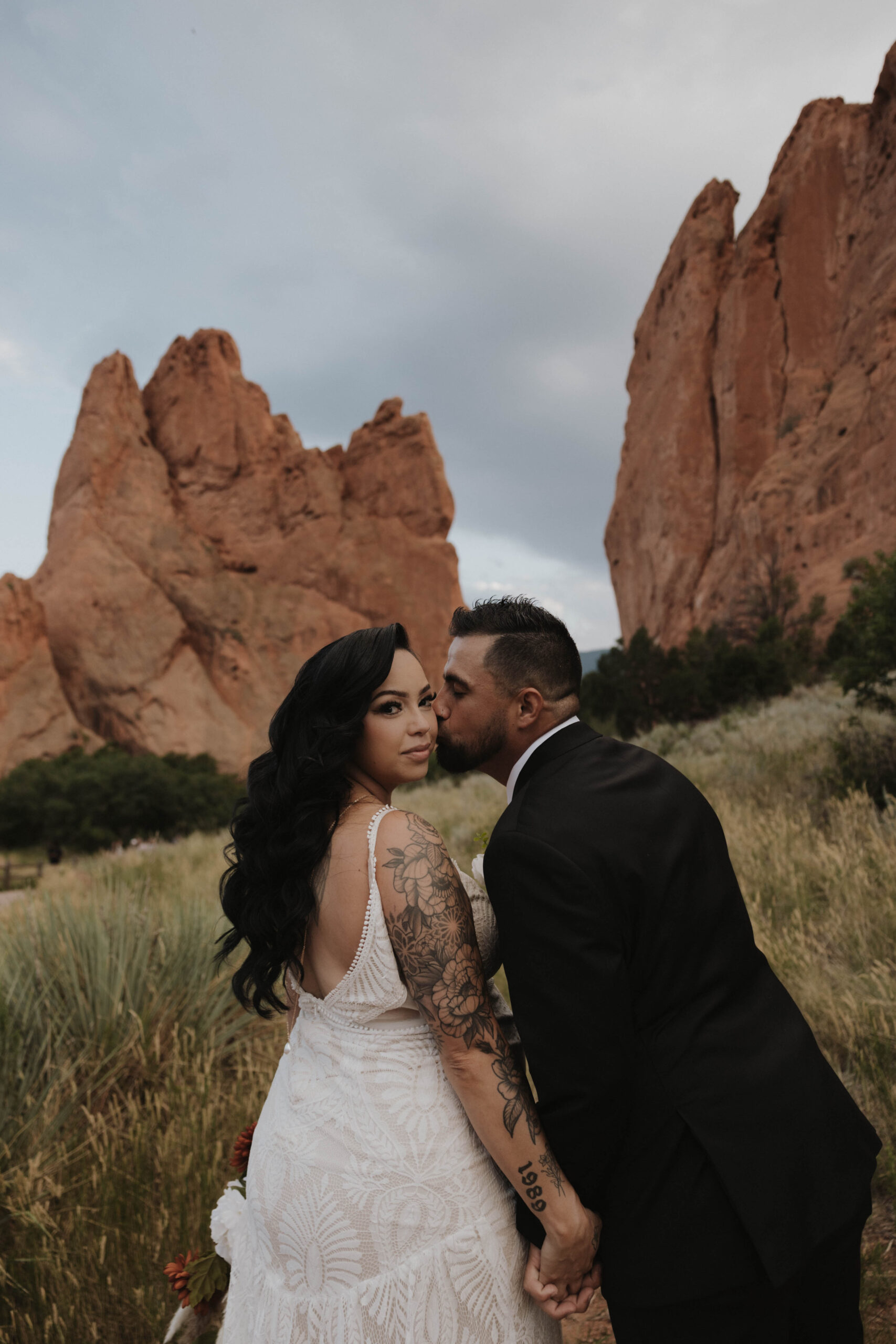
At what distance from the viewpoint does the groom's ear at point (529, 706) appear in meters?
1.77

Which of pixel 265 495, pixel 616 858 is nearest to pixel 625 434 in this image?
pixel 265 495

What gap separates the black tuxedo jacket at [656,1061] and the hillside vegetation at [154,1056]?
142cm

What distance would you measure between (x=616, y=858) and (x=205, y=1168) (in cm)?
257

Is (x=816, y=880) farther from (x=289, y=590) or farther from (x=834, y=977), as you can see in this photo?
(x=289, y=590)

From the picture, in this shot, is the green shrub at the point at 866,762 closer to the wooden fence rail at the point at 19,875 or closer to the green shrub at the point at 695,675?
the wooden fence rail at the point at 19,875

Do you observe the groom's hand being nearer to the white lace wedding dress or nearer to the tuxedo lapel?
the white lace wedding dress

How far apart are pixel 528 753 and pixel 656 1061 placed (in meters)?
0.68

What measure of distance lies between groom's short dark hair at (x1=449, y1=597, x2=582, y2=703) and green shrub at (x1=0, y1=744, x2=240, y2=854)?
67.2 ft

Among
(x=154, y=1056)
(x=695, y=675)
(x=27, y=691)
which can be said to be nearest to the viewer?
(x=154, y=1056)

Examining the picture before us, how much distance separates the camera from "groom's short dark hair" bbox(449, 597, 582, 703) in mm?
1780

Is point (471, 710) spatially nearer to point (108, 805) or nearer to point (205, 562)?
point (108, 805)

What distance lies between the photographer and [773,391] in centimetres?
3547

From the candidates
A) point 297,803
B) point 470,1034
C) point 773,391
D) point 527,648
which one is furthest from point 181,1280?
point 773,391

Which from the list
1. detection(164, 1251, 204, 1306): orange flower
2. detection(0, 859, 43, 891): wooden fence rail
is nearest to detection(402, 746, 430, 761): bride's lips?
detection(164, 1251, 204, 1306): orange flower
